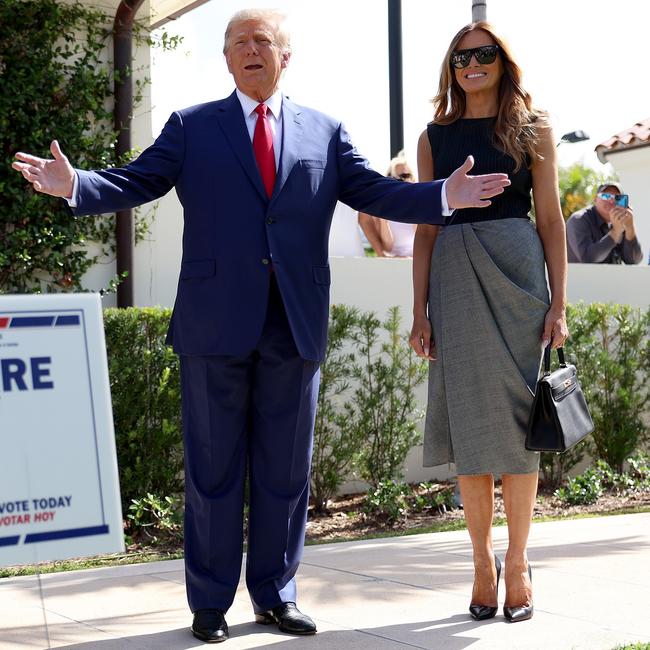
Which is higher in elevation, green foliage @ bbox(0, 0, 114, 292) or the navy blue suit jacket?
green foliage @ bbox(0, 0, 114, 292)

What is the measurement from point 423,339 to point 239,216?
0.95m

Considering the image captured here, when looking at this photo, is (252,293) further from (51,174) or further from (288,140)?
(51,174)

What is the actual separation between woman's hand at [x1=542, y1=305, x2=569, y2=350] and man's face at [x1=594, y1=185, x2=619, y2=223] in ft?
20.0

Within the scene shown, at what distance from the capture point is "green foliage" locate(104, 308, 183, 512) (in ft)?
20.8

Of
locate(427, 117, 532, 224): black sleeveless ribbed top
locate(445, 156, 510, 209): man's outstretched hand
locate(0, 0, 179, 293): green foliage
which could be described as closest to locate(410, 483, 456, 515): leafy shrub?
locate(0, 0, 179, 293): green foliage

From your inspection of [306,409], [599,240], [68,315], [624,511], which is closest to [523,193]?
[306,409]

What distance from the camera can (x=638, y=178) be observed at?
696 inches

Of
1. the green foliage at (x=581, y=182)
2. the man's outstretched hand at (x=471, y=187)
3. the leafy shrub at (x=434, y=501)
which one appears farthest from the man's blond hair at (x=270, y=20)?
the green foliage at (x=581, y=182)

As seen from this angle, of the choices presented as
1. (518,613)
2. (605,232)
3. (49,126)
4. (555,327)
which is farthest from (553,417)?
(605,232)

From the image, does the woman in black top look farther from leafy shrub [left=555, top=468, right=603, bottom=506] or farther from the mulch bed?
leafy shrub [left=555, top=468, right=603, bottom=506]

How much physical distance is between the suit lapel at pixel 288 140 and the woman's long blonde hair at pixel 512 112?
67 centimetres

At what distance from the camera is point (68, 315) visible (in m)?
2.71

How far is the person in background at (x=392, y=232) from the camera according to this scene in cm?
830

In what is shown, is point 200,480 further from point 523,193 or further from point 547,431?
point 523,193
